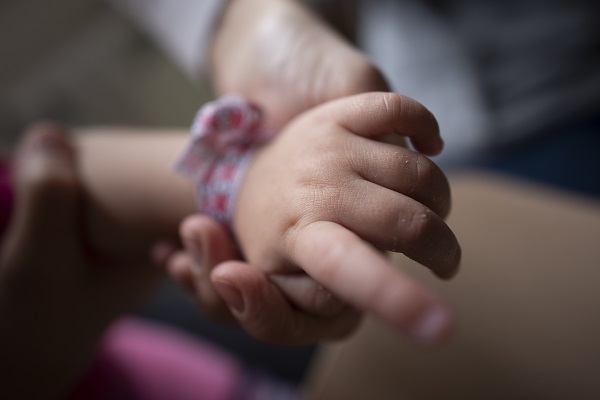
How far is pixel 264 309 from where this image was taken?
0.26m

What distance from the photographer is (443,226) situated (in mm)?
194

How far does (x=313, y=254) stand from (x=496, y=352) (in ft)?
0.83

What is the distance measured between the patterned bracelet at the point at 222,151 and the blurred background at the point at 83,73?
0.44 metres

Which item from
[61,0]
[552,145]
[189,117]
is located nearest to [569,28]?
[552,145]

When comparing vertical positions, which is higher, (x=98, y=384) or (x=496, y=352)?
(x=496, y=352)

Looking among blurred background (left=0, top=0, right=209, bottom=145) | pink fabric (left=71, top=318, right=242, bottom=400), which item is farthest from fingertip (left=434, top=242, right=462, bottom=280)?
blurred background (left=0, top=0, right=209, bottom=145)

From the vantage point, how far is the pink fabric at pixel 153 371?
1.73 ft

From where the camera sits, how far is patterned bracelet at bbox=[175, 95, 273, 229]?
332 mm

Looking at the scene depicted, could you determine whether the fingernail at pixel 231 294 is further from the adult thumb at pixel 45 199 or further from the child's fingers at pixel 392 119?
the adult thumb at pixel 45 199

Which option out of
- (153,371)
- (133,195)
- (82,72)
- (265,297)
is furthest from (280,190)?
(82,72)

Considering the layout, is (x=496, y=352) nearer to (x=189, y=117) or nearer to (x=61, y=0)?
Answer: (x=189, y=117)

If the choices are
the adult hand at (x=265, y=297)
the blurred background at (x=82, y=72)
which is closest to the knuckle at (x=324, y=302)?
the adult hand at (x=265, y=297)

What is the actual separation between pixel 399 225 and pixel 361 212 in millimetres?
16

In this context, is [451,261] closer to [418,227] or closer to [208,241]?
[418,227]
